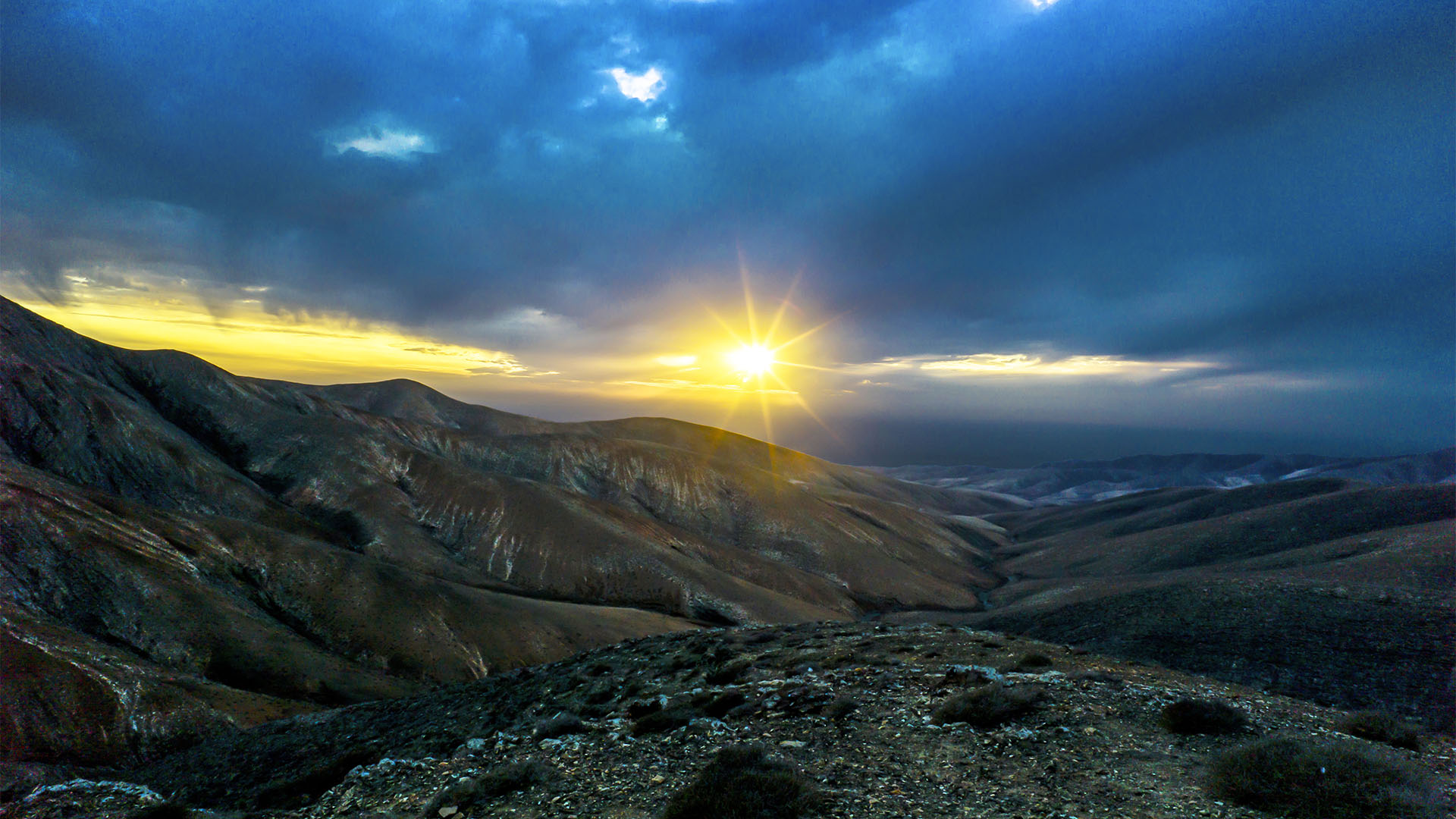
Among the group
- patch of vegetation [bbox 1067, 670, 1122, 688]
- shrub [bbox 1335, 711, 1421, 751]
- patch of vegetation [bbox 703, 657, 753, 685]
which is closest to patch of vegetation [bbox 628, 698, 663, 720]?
patch of vegetation [bbox 703, 657, 753, 685]

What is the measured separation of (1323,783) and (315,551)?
81.0 meters

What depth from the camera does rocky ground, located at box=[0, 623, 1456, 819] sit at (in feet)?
37.8

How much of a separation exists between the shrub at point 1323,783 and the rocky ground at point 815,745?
0.35 m

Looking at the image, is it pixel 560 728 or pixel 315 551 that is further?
pixel 315 551

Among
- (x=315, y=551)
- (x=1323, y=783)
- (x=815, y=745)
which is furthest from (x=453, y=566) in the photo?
(x=1323, y=783)

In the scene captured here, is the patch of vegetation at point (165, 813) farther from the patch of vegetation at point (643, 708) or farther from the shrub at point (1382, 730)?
the shrub at point (1382, 730)

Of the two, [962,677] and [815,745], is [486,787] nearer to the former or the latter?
[815,745]

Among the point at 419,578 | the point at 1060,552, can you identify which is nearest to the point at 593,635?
the point at 419,578

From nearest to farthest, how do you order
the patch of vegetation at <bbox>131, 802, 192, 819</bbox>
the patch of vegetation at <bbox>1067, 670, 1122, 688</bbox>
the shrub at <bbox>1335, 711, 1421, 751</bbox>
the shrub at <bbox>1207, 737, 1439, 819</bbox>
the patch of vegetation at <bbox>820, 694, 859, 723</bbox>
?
the shrub at <bbox>1207, 737, 1439, 819</bbox>, the shrub at <bbox>1335, 711, 1421, 751</bbox>, the patch of vegetation at <bbox>131, 802, 192, 819</bbox>, the patch of vegetation at <bbox>820, 694, 859, 723</bbox>, the patch of vegetation at <bbox>1067, 670, 1122, 688</bbox>

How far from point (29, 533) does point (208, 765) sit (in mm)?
36555

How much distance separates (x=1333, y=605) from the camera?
38.5 meters

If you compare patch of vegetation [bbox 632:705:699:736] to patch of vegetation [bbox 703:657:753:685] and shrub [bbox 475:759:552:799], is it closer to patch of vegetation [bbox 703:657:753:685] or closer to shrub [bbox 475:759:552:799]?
shrub [bbox 475:759:552:799]

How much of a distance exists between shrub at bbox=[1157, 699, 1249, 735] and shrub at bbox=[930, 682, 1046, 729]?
2921 millimetres

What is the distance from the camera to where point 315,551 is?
6525 centimetres
